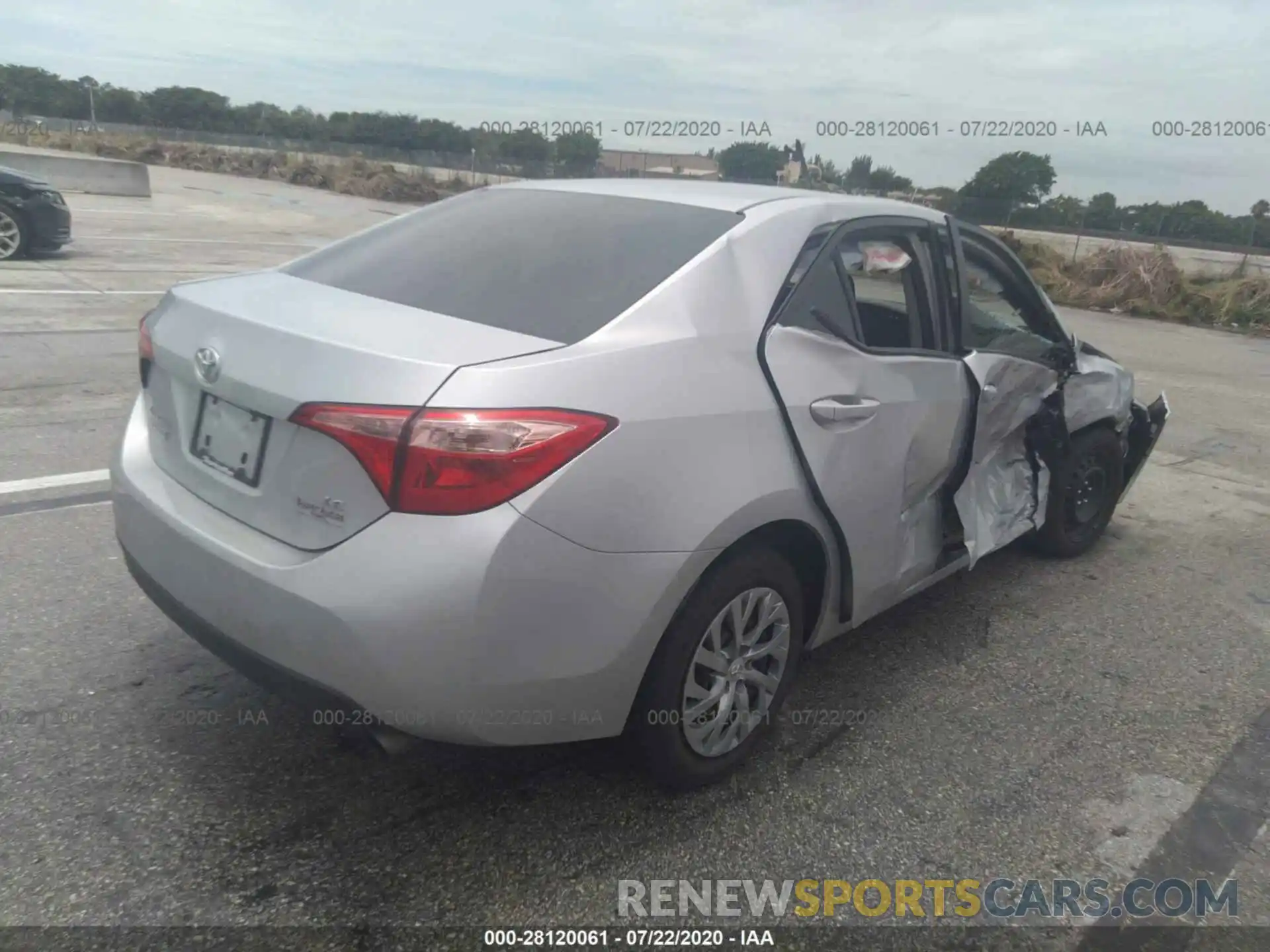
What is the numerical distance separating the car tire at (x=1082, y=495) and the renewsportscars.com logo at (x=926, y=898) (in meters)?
2.33

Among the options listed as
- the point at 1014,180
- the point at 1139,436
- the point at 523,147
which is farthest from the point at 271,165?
the point at 1139,436

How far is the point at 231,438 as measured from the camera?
2.54 m

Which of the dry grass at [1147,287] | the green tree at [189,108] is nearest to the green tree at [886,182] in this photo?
the dry grass at [1147,287]

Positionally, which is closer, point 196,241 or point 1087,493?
point 1087,493

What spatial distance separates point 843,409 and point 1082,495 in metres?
2.57

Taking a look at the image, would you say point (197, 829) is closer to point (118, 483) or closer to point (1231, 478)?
point (118, 483)

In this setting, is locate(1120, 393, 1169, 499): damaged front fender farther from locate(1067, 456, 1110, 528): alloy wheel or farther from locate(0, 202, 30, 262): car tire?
locate(0, 202, 30, 262): car tire

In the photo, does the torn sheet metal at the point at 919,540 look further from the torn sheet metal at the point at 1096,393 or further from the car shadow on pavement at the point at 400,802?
the torn sheet metal at the point at 1096,393

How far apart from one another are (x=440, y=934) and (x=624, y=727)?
0.66 meters

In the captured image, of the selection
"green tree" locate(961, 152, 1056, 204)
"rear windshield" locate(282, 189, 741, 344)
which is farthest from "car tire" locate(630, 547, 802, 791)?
Result: "green tree" locate(961, 152, 1056, 204)

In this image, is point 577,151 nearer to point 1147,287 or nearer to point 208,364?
point 208,364

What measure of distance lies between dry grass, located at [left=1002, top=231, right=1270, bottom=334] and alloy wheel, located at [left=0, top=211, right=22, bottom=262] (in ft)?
51.0

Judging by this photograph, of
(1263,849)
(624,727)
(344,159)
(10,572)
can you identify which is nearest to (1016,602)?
(1263,849)

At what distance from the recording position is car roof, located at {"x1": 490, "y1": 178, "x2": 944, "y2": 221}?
332 centimetres
